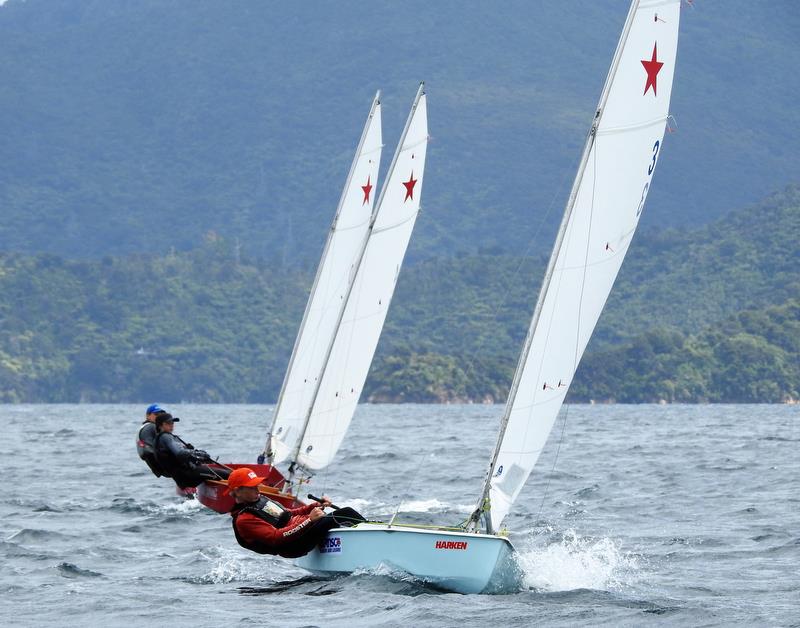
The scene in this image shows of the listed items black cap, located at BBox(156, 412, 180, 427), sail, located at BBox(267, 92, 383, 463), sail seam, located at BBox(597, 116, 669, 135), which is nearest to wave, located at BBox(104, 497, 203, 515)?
sail, located at BBox(267, 92, 383, 463)

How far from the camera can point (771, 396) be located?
145 m

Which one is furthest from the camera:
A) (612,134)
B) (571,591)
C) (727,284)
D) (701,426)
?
(727,284)

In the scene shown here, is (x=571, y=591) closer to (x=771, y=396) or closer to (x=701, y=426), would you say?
(x=701, y=426)

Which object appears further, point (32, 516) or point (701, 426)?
point (701, 426)

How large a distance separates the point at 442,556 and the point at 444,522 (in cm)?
901

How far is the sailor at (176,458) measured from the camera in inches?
845

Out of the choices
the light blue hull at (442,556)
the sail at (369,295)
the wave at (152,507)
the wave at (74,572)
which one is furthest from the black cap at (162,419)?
the wave at (152,507)

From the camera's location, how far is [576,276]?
54.8 feet

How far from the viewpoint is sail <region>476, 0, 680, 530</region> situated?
16.4 m

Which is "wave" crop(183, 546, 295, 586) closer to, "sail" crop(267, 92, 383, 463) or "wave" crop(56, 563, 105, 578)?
"wave" crop(56, 563, 105, 578)

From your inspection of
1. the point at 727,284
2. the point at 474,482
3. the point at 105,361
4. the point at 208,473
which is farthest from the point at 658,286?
the point at 208,473

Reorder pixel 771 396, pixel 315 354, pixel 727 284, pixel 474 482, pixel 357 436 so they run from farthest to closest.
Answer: pixel 727 284 → pixel 771 396 → pixel 357 436 → pixel 474 482 → pixel 315 354

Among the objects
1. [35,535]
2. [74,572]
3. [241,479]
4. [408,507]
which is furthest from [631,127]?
[408,507]

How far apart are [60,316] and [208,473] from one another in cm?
17866
